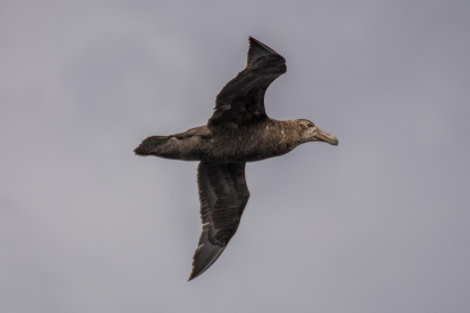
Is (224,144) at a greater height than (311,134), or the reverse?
(311,134)

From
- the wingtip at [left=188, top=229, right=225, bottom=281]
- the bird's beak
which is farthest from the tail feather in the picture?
the bird's beak

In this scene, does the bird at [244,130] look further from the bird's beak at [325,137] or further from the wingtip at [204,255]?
the wingtip at [204,255]

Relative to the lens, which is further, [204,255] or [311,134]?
[204,255]

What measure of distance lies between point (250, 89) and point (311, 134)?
2038 millimetres

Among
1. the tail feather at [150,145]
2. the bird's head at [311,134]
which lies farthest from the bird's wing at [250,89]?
the bird's head at [311,134]

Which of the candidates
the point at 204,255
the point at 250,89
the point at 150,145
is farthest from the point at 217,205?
the point at 250,89

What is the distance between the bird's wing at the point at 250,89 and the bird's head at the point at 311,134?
1142 mm

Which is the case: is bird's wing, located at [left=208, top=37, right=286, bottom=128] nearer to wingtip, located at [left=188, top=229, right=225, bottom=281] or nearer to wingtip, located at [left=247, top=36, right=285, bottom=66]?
wingtip, located at [left=247, top=36, right=285, bottom=66]

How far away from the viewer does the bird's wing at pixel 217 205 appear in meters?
23.8

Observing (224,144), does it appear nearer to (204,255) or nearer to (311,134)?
(311,134)

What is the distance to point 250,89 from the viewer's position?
21891 millimetres

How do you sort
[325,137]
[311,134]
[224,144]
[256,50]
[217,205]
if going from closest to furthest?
1. [256,50]
2. [224,144]
3. [311,134]
4. [325,137]
5. [217,205]

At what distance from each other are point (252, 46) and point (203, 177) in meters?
3.48

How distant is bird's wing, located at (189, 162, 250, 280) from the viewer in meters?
23.8
